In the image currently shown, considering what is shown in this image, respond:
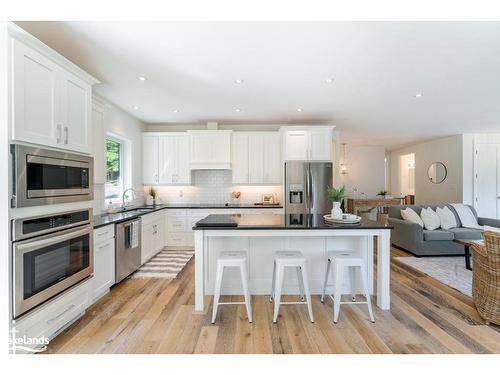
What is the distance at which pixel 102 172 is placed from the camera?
11.3ft

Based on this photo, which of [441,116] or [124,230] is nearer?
[124,230]

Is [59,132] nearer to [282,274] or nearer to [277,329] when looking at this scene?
[282,274]

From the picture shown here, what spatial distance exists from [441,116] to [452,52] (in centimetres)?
304

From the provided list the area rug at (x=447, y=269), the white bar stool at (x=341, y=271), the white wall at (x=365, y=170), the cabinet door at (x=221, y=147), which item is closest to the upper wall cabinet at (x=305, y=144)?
the cabinet door at (x=221, y=147)

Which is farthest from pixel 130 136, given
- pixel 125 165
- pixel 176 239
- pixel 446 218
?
pixel 446 218

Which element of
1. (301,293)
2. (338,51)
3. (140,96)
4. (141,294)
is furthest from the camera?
(140,96)

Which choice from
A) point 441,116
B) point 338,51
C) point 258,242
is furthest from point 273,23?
point 441,116

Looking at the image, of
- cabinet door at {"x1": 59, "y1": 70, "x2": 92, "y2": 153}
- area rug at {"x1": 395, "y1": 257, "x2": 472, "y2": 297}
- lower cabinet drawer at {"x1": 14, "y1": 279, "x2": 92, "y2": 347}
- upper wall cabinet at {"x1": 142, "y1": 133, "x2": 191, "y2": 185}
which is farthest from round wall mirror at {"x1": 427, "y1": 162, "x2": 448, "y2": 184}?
lower cabinet drawer at {"x1": 14, "y1": 279, "x2": 92, "y2": 347}

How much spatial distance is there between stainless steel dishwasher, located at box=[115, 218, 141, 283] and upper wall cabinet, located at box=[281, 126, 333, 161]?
2.99 metres

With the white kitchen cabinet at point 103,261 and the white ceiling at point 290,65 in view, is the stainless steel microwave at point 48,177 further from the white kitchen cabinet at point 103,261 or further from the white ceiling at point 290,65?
the white ceiling at point 290,65

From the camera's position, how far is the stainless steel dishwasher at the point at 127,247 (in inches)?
127

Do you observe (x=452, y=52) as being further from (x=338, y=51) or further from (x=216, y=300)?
(x=216, y=300)

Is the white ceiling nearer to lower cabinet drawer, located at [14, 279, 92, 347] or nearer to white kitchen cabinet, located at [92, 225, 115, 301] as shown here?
white kitchen cabinet, located at [92, 225, 115, 301]

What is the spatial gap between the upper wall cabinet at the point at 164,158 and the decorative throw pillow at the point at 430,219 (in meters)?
4.75
